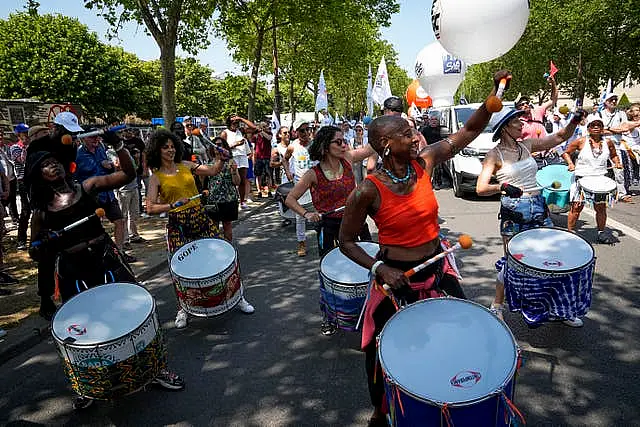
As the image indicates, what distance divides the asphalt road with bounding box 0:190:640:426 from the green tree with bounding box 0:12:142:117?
35479 millimetres

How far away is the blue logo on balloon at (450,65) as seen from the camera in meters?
18.6

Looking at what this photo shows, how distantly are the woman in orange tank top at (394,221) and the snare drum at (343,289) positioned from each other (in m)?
0.84

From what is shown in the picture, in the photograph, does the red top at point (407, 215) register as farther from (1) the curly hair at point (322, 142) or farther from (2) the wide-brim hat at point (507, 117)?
(1) the curly hair at point (322, 142)

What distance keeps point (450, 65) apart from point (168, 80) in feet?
43.1

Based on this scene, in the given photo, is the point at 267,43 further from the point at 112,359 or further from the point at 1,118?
the point at 112,359

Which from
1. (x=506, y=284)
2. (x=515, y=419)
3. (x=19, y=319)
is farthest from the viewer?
(x=19, y=319)

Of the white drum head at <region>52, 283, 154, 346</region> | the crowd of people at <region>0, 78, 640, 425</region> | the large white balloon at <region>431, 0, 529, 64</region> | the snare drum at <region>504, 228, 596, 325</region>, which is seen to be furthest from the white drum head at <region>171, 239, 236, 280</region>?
the large white balloon at <region>431, 0, 529, 64</region>

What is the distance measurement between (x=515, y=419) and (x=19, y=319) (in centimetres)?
497

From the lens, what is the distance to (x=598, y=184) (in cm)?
611

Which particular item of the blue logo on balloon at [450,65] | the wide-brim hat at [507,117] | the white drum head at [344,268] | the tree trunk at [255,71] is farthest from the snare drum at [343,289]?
the blue logo on balloon at [450,65]

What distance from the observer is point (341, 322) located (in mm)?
3705

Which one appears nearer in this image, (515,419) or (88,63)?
(515,419)

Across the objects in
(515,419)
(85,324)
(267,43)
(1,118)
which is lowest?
(515,419)

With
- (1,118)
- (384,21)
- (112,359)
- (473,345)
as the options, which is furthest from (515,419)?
(1,118)
